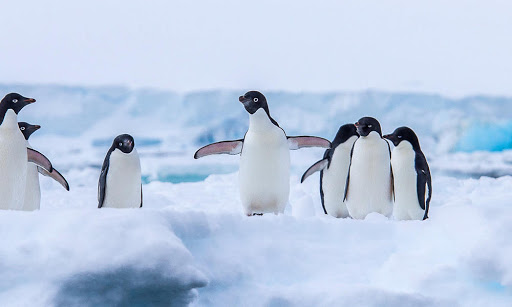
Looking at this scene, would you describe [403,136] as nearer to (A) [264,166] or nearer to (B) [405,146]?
(B) [405,146]

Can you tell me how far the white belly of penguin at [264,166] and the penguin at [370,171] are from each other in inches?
17.8

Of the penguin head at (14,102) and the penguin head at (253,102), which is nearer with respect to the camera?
the penguin head at (253,102)

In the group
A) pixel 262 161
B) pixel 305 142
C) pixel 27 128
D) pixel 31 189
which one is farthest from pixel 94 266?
pixel 27 128

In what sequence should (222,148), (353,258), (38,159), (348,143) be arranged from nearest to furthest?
(353,258) → (222,148) → (348,143) → (38,159)

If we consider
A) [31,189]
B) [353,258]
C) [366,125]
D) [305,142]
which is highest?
[366,125]

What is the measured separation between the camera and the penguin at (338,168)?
4.80 meters

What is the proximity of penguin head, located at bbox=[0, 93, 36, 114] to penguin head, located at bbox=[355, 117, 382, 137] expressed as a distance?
221 centimetres

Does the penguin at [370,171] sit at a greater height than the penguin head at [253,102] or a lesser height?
lesser

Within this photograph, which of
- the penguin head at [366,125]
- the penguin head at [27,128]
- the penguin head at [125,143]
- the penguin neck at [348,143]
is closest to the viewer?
the penguin head at [366,125]

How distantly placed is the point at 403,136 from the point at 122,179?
1868mm

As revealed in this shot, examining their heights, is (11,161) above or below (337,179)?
above

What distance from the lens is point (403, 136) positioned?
4605 mm

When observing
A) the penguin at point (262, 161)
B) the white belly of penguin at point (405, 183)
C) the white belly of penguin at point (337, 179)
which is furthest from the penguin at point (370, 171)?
the penguin at point (262, 161)

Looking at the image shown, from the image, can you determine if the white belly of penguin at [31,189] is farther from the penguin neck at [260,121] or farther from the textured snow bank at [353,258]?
the textured snow bank at [353,258]
